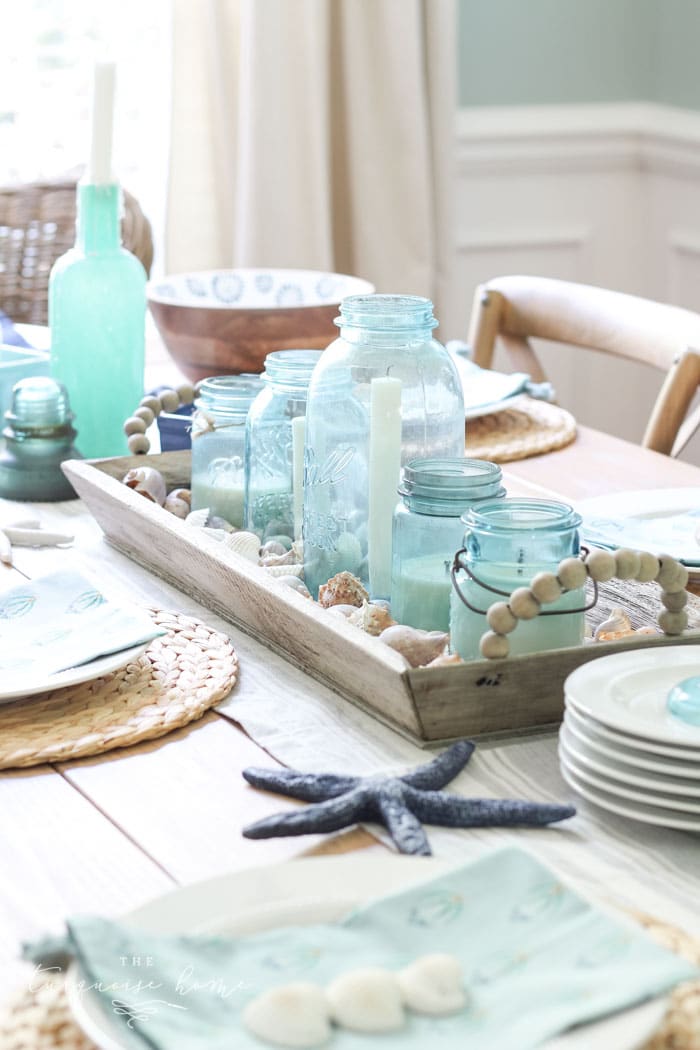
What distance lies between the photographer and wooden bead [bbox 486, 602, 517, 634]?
852 mm

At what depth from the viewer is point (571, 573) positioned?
2.80ft

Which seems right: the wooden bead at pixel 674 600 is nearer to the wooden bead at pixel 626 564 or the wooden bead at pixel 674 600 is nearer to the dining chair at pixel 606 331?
the wooden bead at pixel 626 564

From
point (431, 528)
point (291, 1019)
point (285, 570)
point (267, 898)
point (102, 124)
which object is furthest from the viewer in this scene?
point (102, 124)

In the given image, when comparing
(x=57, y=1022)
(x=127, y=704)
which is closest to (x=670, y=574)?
(x=127, y=704)

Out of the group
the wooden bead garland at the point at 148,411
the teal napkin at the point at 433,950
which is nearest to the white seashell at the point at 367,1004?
the teal napkin at the point at 433,950

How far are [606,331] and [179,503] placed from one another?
35.4 inches

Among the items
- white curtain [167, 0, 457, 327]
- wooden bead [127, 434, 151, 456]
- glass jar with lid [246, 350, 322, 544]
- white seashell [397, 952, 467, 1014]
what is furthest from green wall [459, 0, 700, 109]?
white seashell [397, 952, 467, 1014]

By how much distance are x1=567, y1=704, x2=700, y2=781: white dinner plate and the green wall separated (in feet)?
8.49

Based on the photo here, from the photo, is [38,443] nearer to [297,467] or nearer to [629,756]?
[297,467]

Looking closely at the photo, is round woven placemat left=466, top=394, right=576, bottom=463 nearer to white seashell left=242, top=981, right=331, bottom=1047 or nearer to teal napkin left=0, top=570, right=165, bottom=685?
teal napkin left=0, top=570, right=165, bottom=685

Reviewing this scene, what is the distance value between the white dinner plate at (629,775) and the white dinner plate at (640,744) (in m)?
0.01

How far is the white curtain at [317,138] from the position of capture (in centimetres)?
266

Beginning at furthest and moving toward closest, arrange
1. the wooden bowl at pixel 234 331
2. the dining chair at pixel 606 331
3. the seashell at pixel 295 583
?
the dining chair at pixel 606 331 → the wooden bowl at pixel 234 331 → the seashell at pixel 295 583

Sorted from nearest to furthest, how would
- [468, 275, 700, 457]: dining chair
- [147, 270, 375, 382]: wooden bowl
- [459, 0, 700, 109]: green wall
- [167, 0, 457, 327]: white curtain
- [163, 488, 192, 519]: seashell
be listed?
A: 1. [163, 488, 192, 519]: seashell
2. [147, 270, 375, 382]: wooden bowl
3. [468, 275, 700, 457]: dining chair
4. [167, 0, 457, 327]: white curtain
5. [459, 0, 700, 109]: green wall
